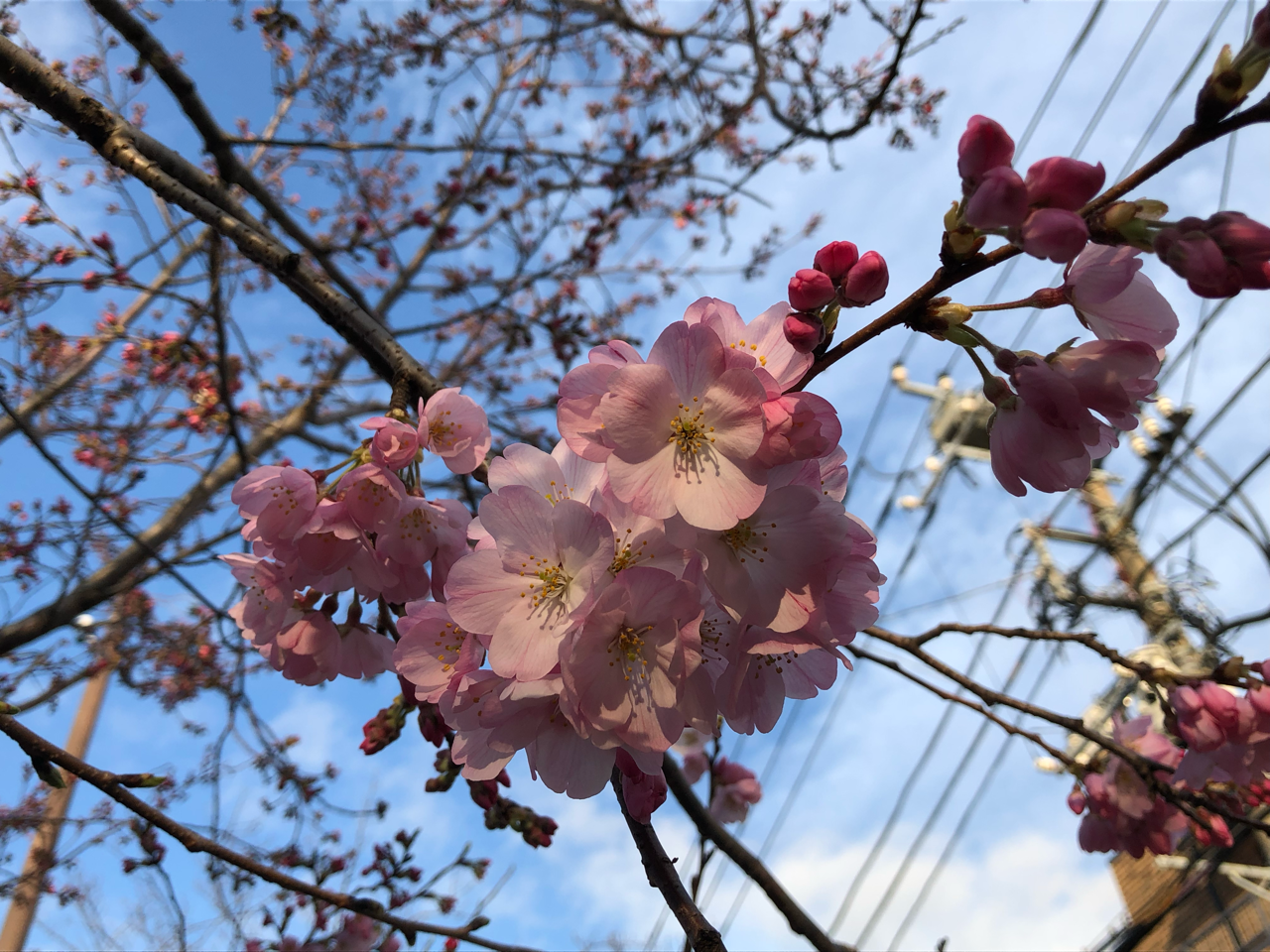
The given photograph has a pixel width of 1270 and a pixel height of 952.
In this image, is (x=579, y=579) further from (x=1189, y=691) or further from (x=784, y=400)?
(x=1189, y=691)

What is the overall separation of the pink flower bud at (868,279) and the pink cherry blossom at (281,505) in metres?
0.86

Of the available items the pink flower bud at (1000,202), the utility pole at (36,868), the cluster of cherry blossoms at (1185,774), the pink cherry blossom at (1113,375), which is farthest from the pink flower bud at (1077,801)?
the utility pole at (36,868)

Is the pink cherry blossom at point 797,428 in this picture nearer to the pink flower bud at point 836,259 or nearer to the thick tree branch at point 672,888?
the pink flower bud at point 836,259

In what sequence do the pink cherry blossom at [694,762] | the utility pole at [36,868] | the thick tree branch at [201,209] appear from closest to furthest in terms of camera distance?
the thick tree branch at [201,209]
the pink cherry blossom at [694,762]
the utility pole at [36,868]

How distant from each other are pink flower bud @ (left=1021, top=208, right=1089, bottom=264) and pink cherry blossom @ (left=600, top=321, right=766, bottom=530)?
314 mm

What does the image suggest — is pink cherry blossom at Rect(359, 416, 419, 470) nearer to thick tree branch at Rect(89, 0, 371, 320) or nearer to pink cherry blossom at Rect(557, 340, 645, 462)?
pink cherry blossom at Rect(557, 340, 645, 462)

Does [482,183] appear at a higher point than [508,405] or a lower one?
higher

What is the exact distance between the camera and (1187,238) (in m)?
0.72

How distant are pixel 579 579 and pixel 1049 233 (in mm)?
634

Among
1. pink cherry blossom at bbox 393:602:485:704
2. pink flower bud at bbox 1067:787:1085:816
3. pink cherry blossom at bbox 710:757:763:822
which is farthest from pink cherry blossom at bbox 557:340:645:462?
pink flower bud at bbox 1067:787:1085:816

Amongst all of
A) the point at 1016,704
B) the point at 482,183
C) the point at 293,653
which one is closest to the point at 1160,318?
the point at 1016,704

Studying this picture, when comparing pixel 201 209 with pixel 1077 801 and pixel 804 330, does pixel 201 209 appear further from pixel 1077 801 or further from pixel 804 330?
pixel 1077 801

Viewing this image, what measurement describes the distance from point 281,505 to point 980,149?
3.58 ft

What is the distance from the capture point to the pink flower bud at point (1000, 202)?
749 millimetres
